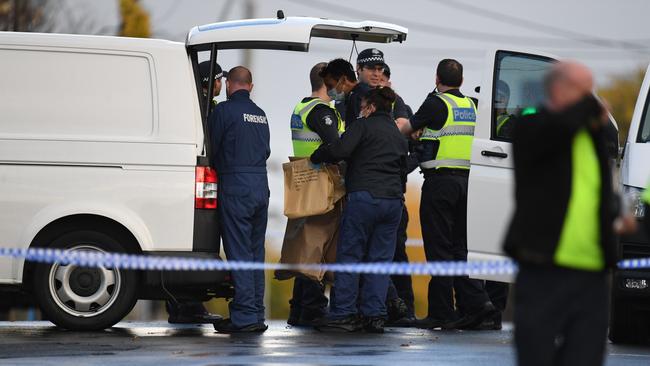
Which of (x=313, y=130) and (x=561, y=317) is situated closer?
(x=561, y=317)

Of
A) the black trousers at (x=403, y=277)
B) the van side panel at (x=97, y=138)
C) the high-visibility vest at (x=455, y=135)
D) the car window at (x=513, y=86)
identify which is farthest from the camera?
the black trousers at (x=403, y=277)

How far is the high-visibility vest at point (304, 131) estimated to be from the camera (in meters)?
11.7

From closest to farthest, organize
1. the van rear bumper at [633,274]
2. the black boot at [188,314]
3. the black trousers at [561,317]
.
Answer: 1. the black trousers at [561,317]
2. the van rear bumper at [633,274]
3. the black boot at [188,314]

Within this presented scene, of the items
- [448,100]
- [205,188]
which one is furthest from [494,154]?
[205,188]

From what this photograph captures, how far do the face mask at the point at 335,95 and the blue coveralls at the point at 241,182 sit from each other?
1.05 meters

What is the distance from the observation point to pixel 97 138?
410 inches

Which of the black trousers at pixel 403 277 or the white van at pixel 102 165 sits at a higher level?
the white van at pixel 102 165

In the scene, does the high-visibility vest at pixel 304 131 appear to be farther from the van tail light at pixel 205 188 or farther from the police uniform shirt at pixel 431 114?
the van tail light at pixel 205 188

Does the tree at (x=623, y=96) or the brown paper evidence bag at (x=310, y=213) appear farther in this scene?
the tree at (x=623, y=96)

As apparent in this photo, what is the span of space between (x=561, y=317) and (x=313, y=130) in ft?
20.2

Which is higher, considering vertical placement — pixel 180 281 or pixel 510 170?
pixel 510 170

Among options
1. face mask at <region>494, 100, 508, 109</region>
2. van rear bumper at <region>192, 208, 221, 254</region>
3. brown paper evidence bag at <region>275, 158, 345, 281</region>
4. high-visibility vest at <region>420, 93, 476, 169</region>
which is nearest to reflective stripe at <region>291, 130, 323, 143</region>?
brown paper evidence bag at <region>275, 158, 345, 281</region>

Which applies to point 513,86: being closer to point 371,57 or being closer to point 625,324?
point 371,57

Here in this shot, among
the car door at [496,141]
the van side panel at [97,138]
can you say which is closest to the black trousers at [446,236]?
the car door at [496,141]
